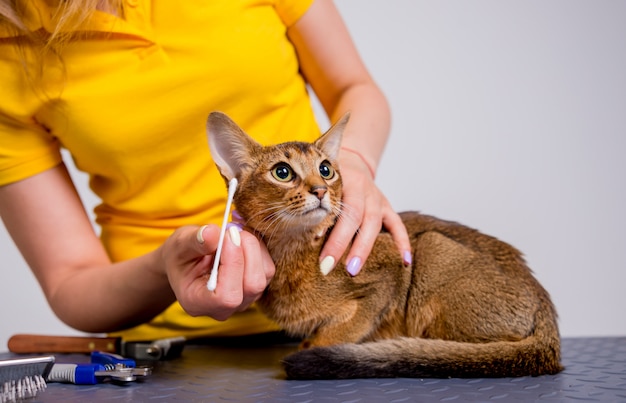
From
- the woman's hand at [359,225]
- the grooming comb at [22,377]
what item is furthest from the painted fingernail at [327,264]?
the grooming comb at [22,377]

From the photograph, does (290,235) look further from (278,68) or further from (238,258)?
(278,68)

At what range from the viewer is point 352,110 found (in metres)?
1.81

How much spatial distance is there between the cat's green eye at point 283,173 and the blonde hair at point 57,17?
2.00 feet

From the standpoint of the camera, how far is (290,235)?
144cm

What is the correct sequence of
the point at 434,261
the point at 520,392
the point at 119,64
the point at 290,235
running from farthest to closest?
the point at 119,64 < the point at 434,261 < the point at 290,235 < the point at 520,392

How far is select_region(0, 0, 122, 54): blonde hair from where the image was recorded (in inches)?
61.1

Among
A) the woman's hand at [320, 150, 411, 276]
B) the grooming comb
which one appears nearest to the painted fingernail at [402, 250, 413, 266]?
the woman's hand at [320, 150, 411, 276]

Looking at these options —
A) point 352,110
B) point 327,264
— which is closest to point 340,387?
point 327,264

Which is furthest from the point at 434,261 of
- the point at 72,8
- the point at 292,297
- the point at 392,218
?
the point at 72,8

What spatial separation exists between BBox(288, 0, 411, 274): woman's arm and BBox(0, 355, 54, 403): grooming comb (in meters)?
0.64

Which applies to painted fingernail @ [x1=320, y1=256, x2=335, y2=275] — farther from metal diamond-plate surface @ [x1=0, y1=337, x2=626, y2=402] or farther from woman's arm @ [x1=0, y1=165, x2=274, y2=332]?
metal diamond-plate surface @ [x1=0, y1=337, x2=626, y2=402]

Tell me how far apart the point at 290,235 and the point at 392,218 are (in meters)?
0.27

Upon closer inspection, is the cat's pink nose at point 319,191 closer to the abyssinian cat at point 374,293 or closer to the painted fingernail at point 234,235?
the abyssinian cat at point 374,293

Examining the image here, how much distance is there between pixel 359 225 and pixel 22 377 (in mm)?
728
